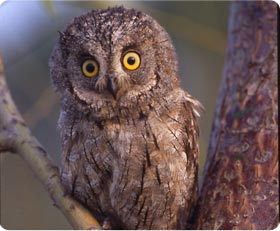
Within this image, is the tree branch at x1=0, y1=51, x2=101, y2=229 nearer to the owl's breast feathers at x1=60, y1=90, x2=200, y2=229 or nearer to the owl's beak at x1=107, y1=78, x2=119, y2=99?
the owl's breast feathers at x1=60, y1=90, x2=200, y2=229

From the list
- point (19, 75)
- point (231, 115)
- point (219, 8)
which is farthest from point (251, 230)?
point (219, 8)

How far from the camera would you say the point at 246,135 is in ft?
5.56

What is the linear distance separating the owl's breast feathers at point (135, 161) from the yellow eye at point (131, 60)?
15 centimetres

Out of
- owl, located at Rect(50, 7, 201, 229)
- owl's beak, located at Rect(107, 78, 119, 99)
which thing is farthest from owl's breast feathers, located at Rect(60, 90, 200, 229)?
owl's beak, located at Rect(107, 78, 119, 99)

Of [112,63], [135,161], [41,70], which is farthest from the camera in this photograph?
[41,70]

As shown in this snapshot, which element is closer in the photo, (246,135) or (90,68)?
(90,68)

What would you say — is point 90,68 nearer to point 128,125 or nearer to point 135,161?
point 128,125

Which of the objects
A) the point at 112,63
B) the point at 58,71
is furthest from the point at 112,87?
the point at 58,71

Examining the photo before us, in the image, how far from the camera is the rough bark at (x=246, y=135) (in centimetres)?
164

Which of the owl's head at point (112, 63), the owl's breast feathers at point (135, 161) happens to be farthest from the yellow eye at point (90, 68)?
the owl's breast feathers at point (135, 161)

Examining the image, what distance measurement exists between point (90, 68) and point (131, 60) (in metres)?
0.13

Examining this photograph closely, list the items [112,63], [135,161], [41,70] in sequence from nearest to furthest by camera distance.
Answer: [112,63] → [135,161] → [41,70]

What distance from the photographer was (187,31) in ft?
6.93

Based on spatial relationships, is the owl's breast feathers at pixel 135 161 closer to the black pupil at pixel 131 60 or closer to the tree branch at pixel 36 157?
the tree branch at pixel 36 157
